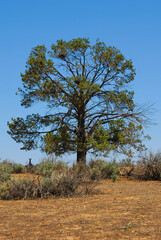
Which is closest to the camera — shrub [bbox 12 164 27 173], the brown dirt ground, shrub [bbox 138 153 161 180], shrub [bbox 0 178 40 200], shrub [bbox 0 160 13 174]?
the brown dirt ground

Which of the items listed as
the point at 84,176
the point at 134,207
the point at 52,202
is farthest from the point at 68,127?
the point at 134,207

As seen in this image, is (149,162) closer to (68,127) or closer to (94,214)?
(68,127)

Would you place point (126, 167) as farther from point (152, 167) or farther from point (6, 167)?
point (6, 167)

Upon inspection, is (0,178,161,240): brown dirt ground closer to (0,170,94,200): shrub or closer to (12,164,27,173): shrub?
(0,170,94,200): shrub

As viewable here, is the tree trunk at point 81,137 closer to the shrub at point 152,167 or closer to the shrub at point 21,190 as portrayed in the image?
the shrub at point 152,167

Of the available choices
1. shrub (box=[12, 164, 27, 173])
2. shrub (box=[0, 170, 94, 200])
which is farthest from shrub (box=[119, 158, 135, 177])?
shrub (box=[0, 170, 94, 200])

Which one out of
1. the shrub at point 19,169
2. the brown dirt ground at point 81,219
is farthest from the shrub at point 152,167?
the brown dirt ground at point 81,219

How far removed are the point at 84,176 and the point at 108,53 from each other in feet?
41.6

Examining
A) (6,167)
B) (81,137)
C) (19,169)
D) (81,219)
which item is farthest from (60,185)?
(19,169)

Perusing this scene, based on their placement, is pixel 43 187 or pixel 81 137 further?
pixel 81 137

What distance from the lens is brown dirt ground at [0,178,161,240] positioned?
6117 millimetres

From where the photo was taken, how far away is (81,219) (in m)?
7.39

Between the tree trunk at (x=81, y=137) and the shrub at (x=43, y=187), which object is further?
the tree trunk at (x=81, y=137)

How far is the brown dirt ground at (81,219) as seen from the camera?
6.12m
